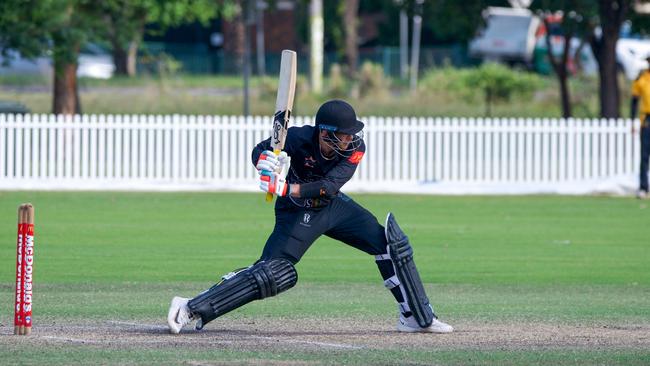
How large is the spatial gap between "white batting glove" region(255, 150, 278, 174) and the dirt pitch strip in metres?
1.12

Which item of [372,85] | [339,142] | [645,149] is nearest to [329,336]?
[339,142]

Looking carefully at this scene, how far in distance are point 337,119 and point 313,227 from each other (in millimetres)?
756

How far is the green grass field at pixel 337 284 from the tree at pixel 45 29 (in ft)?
12.3

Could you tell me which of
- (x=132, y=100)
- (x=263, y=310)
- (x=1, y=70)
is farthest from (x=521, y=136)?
(x=1, y=70)

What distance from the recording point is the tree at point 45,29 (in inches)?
948

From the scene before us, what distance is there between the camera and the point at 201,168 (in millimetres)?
23375

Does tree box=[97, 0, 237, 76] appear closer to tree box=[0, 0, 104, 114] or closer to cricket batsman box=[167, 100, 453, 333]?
tree box=[0, 0, 104, 114]

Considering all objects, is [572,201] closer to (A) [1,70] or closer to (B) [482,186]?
(B) [482,186]

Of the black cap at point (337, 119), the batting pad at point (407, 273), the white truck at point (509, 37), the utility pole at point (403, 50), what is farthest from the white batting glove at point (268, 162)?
the utility pole at point (403, 50)

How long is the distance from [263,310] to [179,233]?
598cm

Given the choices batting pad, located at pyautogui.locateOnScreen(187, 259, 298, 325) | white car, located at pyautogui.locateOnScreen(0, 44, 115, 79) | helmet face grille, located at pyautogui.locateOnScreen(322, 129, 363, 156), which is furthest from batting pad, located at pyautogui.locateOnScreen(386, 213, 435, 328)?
white car, located at pyautogui.locateOnScreen(0, 44, 115, 79)

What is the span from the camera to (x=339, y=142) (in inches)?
344

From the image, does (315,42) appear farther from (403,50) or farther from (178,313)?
(178,313)

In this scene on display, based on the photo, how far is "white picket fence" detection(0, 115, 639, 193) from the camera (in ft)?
75.2
